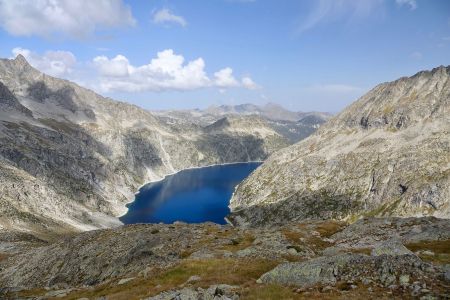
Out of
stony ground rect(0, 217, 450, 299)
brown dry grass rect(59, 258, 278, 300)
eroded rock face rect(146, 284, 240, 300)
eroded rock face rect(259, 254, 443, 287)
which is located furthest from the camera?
brown dry grass rect(59, 258, 278, 300)

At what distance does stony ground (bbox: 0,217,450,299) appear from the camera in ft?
102

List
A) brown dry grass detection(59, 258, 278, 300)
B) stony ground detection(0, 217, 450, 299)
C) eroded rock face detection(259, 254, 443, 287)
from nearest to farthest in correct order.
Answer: eroded rock face detection(259, 254, 443, 287), stony ground detection(0, 217, 450, 299), brown dry grass detection(59, 258, 278, 300)

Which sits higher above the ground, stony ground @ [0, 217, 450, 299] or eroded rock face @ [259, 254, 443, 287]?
eroded rock face @ [259, 254, 443, 287]

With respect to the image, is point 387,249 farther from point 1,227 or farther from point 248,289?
point 1,227

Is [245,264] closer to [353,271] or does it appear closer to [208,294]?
[208,294]

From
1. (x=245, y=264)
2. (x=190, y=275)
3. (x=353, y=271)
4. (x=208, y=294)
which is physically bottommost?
(x=190, y=275)

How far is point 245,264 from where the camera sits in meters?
47.7

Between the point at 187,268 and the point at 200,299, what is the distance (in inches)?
542

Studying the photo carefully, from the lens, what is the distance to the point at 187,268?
4791cm

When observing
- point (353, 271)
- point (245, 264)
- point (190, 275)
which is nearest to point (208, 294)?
point (190, 275)

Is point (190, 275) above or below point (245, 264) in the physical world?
below

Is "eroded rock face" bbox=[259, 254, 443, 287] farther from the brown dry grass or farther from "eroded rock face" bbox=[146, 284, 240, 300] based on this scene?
"eroded rock face" bbox=[146, 284, 240, 300]

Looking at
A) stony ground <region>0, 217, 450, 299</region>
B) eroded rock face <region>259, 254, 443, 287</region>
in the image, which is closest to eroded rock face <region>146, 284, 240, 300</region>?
stony ground <region>0, 217, 450, 299</region>

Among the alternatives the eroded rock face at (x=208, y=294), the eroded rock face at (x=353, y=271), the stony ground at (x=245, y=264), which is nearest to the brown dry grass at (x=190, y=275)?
the stony ground at (x=245, y=264)
